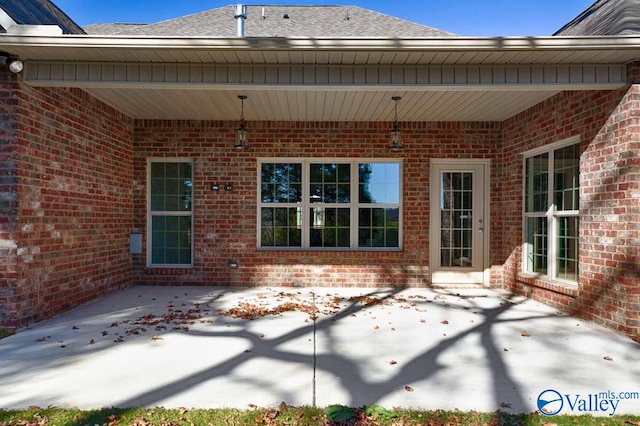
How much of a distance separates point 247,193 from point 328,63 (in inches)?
128

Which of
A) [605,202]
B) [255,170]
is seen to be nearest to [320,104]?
[255,170]

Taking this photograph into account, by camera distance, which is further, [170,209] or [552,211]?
[170,209]

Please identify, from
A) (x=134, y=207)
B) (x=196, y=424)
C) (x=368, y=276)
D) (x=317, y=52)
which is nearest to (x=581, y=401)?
(x=196, y=424)

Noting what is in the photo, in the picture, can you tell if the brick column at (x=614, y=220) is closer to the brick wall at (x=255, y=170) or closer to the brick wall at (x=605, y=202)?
the brick wall at (x=605, y=202)

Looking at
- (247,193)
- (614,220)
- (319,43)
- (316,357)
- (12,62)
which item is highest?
(319,43)

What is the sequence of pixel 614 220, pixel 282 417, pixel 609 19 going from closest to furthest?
pixel 282 417 → pixel 614 220 → pixel 609 19

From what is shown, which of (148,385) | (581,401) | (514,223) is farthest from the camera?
(514,223)

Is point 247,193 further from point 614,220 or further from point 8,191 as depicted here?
point 614,220

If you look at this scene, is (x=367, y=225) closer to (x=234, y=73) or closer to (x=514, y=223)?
(x=514, y=223)

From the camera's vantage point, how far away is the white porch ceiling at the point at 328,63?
157 inches

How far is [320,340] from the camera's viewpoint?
404 cm

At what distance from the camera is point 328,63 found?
14.7ft

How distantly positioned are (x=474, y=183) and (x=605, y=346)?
148 inches

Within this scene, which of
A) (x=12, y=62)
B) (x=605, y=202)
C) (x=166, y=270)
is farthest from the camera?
(x=166, y=270)
